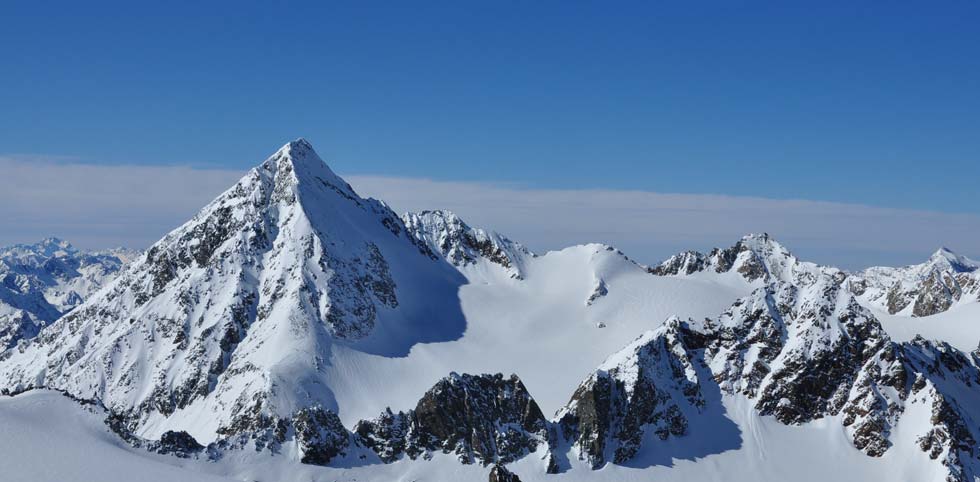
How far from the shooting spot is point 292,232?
19000cm

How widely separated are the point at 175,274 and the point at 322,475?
367 ft

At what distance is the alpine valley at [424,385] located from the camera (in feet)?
339

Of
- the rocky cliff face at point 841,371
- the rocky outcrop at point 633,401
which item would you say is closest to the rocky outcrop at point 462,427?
the rocky outcrop at point 633,401

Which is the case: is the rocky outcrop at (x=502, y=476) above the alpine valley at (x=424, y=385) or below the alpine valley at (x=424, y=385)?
below

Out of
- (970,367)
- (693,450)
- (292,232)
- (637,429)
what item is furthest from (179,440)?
(970,367)

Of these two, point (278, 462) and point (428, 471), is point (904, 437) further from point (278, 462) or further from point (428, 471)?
point (278, 462)

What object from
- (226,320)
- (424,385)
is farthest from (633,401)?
(226,320)

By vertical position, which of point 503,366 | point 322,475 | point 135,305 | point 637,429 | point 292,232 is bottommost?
point 322,475

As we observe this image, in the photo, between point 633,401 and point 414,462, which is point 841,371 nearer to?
point 633,401

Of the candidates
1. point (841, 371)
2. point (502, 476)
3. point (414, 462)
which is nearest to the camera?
point (502, 476)

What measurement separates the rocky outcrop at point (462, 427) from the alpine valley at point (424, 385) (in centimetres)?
29

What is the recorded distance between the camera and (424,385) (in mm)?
161875

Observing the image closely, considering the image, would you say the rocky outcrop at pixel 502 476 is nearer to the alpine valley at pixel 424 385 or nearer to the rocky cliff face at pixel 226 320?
the alpine valley at pixel 424 385

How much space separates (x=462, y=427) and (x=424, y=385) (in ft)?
166
